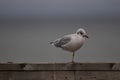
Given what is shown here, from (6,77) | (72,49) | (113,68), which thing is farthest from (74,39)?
(6,77)

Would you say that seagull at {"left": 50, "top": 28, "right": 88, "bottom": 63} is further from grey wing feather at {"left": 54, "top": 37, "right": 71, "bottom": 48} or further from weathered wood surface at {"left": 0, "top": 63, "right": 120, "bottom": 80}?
weathered wood surface at {"left": 0, "top": 63, "right": 120, "bottom": 80}

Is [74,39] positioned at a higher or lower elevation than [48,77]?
higher

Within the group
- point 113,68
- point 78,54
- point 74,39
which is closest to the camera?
point 113,68

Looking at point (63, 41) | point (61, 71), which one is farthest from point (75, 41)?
point (61, 71)

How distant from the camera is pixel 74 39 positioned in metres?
1.80

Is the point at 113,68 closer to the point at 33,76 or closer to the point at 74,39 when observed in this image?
the point at 74,39

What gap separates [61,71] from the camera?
1704 millimetres

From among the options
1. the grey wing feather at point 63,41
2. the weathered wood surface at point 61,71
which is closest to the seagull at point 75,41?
the grey wing feather at point 63,41

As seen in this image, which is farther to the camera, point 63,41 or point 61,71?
point 63,41

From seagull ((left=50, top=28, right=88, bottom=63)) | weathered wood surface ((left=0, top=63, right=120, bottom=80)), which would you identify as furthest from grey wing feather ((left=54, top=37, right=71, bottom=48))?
weathered wood surface ((left=0, top=63, right=120, bottom=80))

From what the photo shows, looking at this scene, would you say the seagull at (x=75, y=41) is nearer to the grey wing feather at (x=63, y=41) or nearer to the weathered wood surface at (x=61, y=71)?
the grey wing feather at (x=63, y=41)

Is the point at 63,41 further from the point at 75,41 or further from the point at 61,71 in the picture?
the point at 61,71

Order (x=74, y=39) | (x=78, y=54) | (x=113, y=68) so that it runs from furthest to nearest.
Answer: (x=78, y=54)
(x=74, y=39)
(x=113, y=68)

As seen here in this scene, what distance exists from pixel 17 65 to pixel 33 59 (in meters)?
0.92
